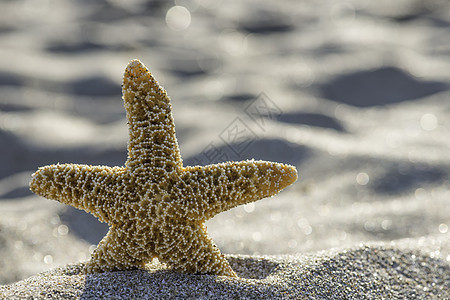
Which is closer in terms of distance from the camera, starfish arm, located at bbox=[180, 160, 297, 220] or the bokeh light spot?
starfish arm, located at bbox=[180, 160, 297, 220]

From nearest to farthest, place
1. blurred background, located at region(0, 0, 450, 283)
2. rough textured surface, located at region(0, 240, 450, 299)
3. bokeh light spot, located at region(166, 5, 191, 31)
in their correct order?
rough textured surface, located at region(0, 240, 450, 299), blurred background, located at region(0, 0, 450, 283), bokeh light spot, located at region(166, 5, 191, 31)

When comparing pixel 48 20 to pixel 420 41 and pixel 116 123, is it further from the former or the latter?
pixel 420 41

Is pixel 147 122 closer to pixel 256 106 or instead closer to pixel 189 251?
pixel 189 251

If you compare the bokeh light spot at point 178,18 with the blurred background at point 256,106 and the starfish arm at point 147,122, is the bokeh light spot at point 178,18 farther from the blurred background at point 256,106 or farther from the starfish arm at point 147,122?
the starfish arm at point 147,122

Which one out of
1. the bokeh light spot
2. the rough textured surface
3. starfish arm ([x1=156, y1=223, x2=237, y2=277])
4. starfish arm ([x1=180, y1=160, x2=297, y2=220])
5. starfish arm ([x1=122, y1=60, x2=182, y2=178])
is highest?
the bokeh light spot

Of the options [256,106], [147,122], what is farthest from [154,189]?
[256,106]

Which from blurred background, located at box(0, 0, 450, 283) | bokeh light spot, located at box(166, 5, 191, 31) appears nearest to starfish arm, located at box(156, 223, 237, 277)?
blurred background, located at box(0, 0, 450, 283)

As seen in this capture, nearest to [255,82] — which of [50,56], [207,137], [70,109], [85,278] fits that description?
[207,137]

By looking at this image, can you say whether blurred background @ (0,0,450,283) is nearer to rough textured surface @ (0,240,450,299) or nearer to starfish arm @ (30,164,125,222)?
rough textured surface @ (0,240,450,299)
